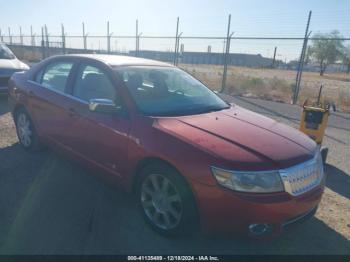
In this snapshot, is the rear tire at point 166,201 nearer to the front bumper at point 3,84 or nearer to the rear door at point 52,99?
→ the rear door at point 52,99

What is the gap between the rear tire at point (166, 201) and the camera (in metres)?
2.65

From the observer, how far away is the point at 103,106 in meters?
3.13

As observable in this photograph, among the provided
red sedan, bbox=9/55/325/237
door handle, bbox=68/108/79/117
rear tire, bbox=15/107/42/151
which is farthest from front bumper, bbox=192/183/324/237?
rear tire, bbox=15/107/42/151

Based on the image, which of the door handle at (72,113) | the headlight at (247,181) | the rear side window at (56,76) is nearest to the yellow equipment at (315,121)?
the headlight at (247,181)

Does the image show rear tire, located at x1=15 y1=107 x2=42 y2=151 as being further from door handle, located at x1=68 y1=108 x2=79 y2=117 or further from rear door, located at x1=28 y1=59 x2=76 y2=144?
door handle, located at x1=68 y1=108 x2=79 y2=117

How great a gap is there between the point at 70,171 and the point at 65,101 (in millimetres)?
973

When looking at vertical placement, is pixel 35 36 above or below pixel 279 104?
above

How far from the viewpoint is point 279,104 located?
10883 mm

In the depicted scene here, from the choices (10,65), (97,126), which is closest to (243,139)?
(97,126)

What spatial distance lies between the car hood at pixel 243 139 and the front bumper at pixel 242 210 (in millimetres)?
238

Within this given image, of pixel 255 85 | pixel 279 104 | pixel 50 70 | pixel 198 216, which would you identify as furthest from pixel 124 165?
pixel 255 85

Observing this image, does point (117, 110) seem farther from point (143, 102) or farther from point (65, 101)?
point (65, 101)

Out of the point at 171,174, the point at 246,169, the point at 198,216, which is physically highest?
the point at 246,169

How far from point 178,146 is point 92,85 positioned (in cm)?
157
